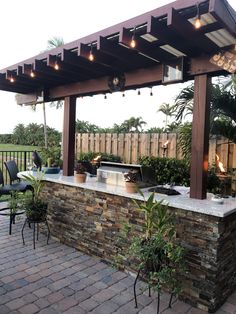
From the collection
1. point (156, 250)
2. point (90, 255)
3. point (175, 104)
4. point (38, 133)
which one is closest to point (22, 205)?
point (90, 255)

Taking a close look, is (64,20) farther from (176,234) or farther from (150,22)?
(176,234)

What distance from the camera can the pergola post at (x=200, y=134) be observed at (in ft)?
9.20

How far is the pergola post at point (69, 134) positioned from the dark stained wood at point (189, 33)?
7.54 feet

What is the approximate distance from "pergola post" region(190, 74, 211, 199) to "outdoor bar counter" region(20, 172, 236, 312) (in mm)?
176

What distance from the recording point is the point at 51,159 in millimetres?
4770

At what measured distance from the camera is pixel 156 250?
2.37 metres

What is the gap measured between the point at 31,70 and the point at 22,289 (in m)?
2.79

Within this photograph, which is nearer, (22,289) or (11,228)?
(22,289)

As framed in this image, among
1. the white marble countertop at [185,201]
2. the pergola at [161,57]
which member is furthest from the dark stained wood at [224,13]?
the white marble countertop at [185,201]

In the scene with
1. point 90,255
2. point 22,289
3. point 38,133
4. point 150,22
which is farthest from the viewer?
point 38,133

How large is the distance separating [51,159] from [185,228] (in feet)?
9.52

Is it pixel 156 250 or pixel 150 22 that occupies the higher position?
pixel 150 22

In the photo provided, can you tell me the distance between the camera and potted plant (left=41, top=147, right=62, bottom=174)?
4621 millimetres

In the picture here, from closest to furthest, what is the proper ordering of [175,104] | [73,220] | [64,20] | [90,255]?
[90,255] < [73,220] < [175,104] < [64,20]
